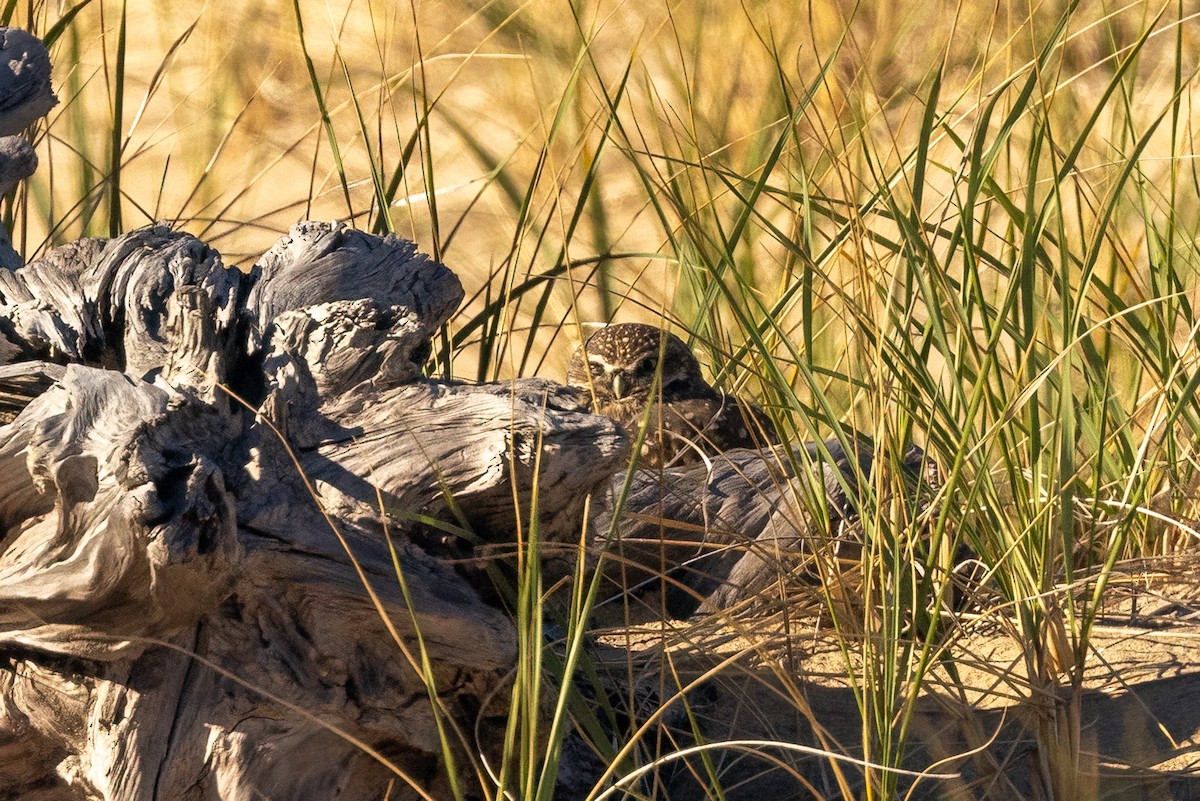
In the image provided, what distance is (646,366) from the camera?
176 inches

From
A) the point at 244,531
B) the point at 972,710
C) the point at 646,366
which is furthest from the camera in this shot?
the point at 646,366

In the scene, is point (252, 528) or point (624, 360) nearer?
point (252, 528)

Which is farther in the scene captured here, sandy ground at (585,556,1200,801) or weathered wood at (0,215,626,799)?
sandy ground at (585,556,1200,801)

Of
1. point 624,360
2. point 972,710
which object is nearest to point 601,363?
point 624,360

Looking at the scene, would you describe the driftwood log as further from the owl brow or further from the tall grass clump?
the owl brow

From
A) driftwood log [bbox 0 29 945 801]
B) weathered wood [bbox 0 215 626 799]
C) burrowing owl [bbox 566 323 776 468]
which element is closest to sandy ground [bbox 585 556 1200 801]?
driftwood log [bbox 0 29 945 801]

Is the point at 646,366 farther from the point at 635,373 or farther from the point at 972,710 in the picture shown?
the point at 972,710

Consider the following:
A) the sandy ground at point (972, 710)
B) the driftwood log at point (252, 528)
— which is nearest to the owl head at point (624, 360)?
the sandy ground at point (972, 710)

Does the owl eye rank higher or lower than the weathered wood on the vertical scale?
higher

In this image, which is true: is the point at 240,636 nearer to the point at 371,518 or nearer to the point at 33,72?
the point at 371,518

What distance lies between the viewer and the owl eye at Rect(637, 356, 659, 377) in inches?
174

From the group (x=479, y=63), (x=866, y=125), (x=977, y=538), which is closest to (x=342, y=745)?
(x=977, y=538)

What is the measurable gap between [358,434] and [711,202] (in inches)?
31.4

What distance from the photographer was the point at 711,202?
7.97 feet
